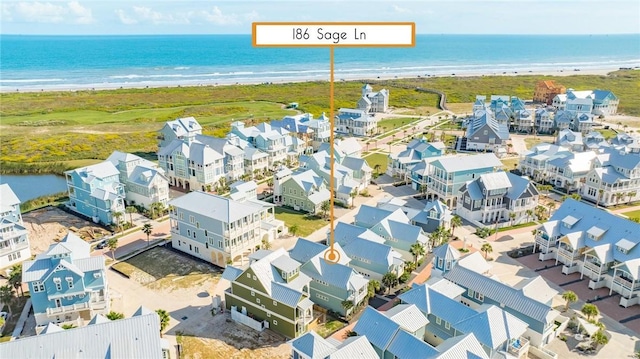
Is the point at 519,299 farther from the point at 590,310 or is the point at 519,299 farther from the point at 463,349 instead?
the point at 463,349

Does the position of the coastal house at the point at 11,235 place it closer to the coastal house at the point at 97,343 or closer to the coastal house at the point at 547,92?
the coastal house at the point at 97,343

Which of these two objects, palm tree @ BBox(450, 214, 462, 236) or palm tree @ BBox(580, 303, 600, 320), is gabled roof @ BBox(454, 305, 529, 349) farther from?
palm tree @ BBox(450, 214, 462, 236)

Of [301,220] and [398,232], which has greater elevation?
[398,232]

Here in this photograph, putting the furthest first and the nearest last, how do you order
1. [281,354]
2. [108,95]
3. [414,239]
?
[108,95], [414,239], [281,354]

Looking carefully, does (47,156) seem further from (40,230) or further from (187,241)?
(187,241)

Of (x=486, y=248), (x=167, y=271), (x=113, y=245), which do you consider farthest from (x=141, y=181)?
(x=486, y=248)

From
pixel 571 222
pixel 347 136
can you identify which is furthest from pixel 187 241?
pixel 347 136

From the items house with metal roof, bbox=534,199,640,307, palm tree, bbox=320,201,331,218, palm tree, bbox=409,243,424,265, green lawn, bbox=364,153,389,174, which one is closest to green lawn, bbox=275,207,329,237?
palm tree, bbox=320,201,331,218
